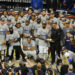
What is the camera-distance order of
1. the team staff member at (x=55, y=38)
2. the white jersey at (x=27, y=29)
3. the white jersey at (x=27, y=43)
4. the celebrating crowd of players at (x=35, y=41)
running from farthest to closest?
the white jersey at (x=27, y=29)
the white jersey at (x=27, y=43)
the celebrating crowd of players at (x=35, y=41)
the team staff member at (x=55, y=38)

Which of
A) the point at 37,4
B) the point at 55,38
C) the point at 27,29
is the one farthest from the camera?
the point at 37,4

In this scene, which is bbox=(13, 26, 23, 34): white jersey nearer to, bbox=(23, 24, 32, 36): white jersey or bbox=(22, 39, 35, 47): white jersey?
bbox=(23, 24, 32, 36): white jersey

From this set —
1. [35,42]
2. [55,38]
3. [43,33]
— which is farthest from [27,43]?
[55,38]

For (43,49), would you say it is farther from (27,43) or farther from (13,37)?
(13,37)

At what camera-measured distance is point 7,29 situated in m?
9.97

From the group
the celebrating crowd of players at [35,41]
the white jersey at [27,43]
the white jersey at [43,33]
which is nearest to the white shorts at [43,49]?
the celebrating crowd of players at [35,41]

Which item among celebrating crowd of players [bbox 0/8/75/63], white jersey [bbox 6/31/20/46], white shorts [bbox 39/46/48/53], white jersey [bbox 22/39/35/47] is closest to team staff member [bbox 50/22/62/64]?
celebrating crowd of players [bbox 0/8/75/63]

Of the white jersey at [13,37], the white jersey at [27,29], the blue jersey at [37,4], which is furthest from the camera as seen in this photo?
the blue jersey at [37,4]

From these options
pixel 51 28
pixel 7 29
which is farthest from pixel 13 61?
pixel 51 28

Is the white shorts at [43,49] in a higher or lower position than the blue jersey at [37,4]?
lower

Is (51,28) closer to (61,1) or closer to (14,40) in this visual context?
(14,40)

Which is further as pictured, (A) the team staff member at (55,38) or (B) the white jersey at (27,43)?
(B) the white jersey at (27,43)

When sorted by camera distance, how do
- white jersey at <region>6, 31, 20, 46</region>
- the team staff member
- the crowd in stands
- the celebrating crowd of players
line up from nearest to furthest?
the team staff member < the crowd in stands < the celebrating crowd of players < white jersey at <region>6, 31, 20, 46</region>

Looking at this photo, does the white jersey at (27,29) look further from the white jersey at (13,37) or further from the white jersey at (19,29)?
the white jersey at (13,37)
